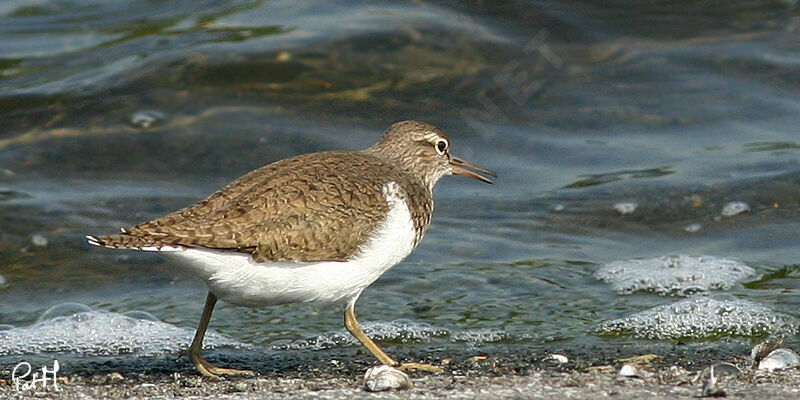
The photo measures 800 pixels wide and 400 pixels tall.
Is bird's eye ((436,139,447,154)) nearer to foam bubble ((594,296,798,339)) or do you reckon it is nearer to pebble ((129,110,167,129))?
foam bubble ((594,296,798,339))

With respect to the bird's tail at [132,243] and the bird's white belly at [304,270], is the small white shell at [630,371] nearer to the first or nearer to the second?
the bird's white belly at [304,270]

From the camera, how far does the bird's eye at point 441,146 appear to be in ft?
22.1

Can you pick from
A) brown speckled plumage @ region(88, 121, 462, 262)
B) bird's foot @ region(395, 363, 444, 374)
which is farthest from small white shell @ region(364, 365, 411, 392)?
brown speckled plumage @ region(88, 121, 462, 262)

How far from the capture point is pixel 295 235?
533cm

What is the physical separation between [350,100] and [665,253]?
3550mm

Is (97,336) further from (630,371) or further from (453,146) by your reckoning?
(453,146)

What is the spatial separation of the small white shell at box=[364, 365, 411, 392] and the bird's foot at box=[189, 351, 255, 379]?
0.83m

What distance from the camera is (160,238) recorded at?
501 centimetres

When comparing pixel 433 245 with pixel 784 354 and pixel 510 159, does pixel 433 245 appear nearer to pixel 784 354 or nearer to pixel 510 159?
pixel 510 159

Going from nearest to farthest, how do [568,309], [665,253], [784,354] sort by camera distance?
[784,354] < [568,309] < [665,253]

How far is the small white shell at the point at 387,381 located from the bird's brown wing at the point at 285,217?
0.63 meters

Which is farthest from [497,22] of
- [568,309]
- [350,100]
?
[568,309]
